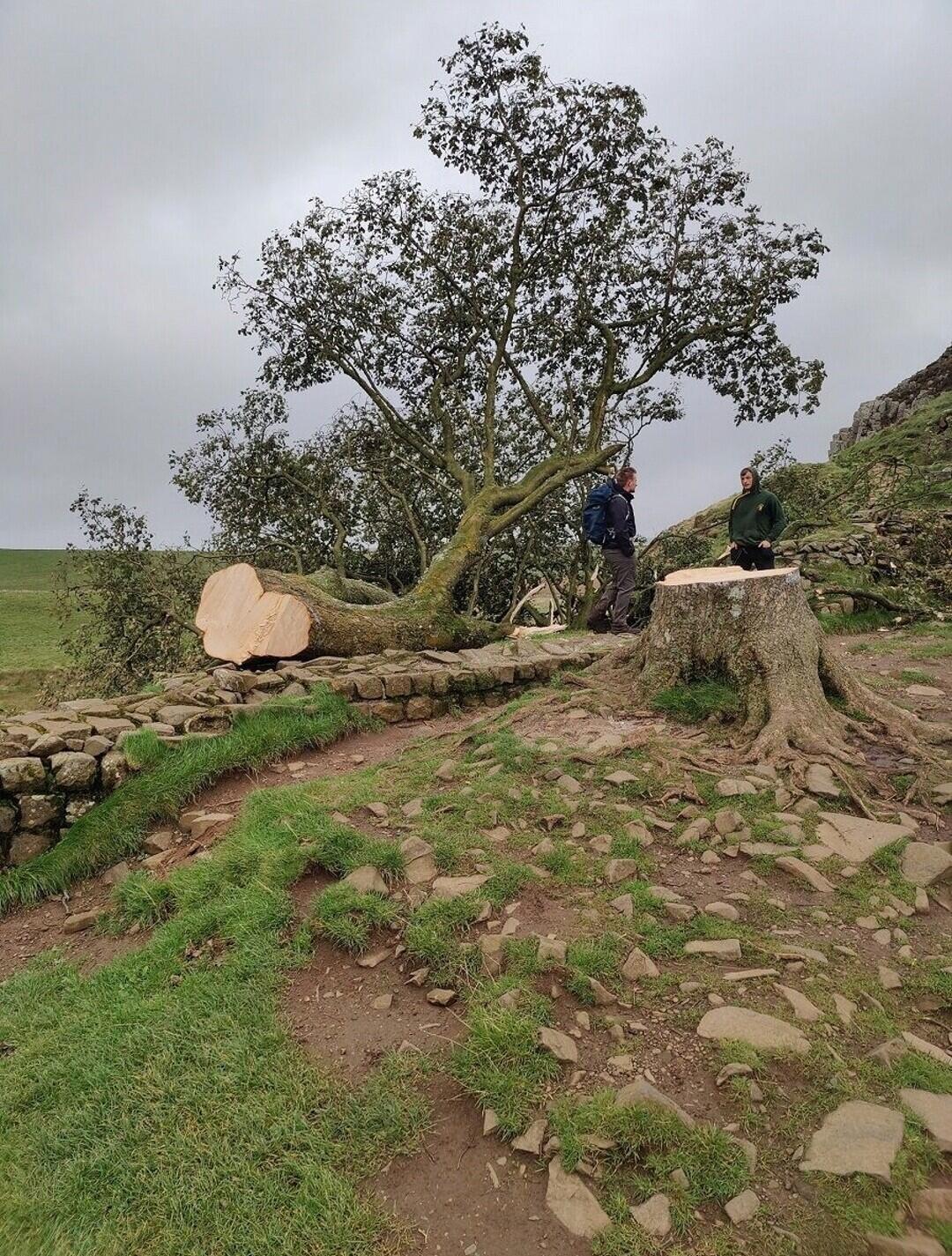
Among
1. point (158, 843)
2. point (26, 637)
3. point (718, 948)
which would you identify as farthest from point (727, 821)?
point (26, 637)

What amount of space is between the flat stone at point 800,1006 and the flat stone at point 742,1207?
2.79ft

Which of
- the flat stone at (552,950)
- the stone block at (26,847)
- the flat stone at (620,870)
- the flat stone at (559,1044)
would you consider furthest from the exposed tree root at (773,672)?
the stone block at (26,847)

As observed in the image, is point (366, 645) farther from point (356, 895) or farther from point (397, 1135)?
point (397, 1135)

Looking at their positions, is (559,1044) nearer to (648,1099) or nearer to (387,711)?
(648,1099)

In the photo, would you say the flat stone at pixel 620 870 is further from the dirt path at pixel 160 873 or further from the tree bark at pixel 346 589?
the tree bark at pixel 346 589

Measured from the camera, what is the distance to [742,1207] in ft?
7.91

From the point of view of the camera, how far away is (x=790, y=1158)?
2557mm

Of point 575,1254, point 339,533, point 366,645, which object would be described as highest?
point 339,533

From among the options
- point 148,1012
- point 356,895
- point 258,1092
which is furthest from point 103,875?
point 258,1092

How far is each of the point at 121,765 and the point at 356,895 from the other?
2.96 m

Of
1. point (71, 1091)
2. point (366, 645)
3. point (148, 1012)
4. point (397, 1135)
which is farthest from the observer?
point (366, 645)

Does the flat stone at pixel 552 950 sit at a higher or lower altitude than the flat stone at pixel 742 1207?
higher

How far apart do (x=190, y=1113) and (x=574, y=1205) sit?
62.7 inches

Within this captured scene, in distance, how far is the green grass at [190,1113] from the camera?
260cm
